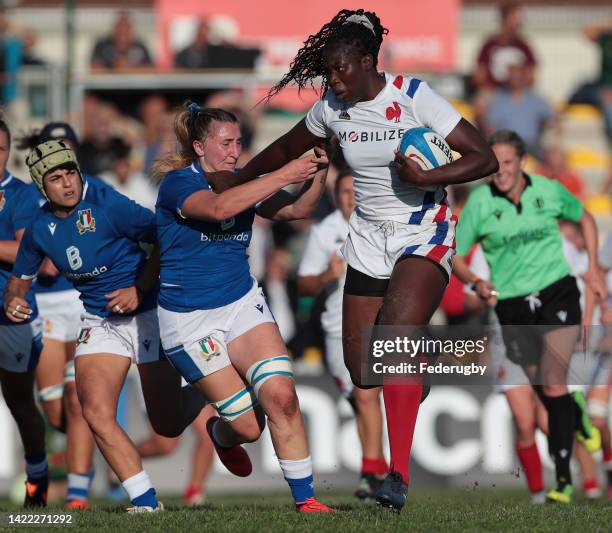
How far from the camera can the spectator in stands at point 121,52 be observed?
16.9 metres

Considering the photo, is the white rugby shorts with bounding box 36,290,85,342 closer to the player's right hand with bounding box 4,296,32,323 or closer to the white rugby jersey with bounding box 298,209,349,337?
the player's right hand with bounding box 4,296,32,323

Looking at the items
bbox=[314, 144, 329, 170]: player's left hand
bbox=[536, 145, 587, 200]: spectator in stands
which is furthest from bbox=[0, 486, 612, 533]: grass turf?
bbox=[536, 145, 587, 200]: spectator in stands

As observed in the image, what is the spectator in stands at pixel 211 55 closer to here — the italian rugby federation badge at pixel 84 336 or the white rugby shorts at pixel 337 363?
the white rugby shorts at pixel 337 363

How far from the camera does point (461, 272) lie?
9.36 metres

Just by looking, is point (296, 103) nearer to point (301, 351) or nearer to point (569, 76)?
point (301, 351)

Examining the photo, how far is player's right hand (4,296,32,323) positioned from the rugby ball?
103 inches

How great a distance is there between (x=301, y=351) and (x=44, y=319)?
208 inches

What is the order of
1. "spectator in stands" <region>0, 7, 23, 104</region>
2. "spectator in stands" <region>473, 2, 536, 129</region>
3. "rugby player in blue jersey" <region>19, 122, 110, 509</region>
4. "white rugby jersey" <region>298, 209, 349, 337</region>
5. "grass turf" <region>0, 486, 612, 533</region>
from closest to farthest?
"grass turf" <region>0, 486, 612, 533</region> < "rugby player in blue jersey" <region>19, 122, 110, 509</region> < "white rugby jersey" <region>298, 209, 349, 337</region> < "spectator in stands" <region>0, 7, 23, 104</region> < "spectator in stands" <region>473, 2, 536, 129</region>

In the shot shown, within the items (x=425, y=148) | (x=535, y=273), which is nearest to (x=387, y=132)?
(x=425, y=148)

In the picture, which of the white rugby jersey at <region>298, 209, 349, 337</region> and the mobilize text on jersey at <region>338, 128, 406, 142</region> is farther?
the white rugby jersey at <region>298, 209, 349, 337</region>

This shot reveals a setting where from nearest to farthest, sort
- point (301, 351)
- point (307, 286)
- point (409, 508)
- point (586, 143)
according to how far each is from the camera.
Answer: point (409, 508) < point (307, 286) < point (301, 351) < point (586, 143)

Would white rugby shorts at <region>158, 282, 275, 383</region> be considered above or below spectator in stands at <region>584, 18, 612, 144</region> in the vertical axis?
below

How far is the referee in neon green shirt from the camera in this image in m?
9.31

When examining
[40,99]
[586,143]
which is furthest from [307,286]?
[586,143]
